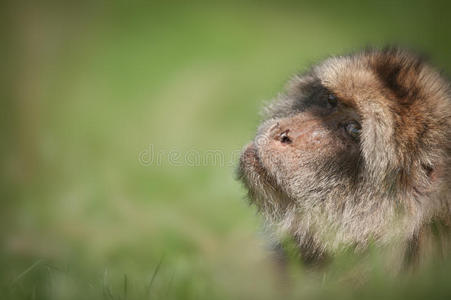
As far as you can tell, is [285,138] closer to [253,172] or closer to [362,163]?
[253,172]

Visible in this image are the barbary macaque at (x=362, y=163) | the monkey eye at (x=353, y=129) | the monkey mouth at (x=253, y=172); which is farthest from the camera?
the monkey mouth at (x=253, y=172)

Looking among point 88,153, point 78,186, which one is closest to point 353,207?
point 78,186

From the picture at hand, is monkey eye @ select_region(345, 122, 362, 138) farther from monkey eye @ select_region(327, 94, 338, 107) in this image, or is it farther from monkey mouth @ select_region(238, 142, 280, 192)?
monkey mouth @ select_region(238, 142, 280, 192)

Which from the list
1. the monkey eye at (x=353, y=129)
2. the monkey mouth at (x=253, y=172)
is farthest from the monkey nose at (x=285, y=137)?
the monkey eye at (x=353, y=129)

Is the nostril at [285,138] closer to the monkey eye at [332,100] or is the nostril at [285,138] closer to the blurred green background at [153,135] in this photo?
the monkey eye at [332,100]

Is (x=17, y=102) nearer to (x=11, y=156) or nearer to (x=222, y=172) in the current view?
(x=11, y=156)

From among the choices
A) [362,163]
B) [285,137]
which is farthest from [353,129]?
[285,137]

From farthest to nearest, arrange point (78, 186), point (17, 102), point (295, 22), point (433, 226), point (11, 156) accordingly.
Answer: point (295, 22), point (17, 102), point (11, 156), point (78, 186), point (433, 226)

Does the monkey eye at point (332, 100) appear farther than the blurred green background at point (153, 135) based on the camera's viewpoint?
Yes
